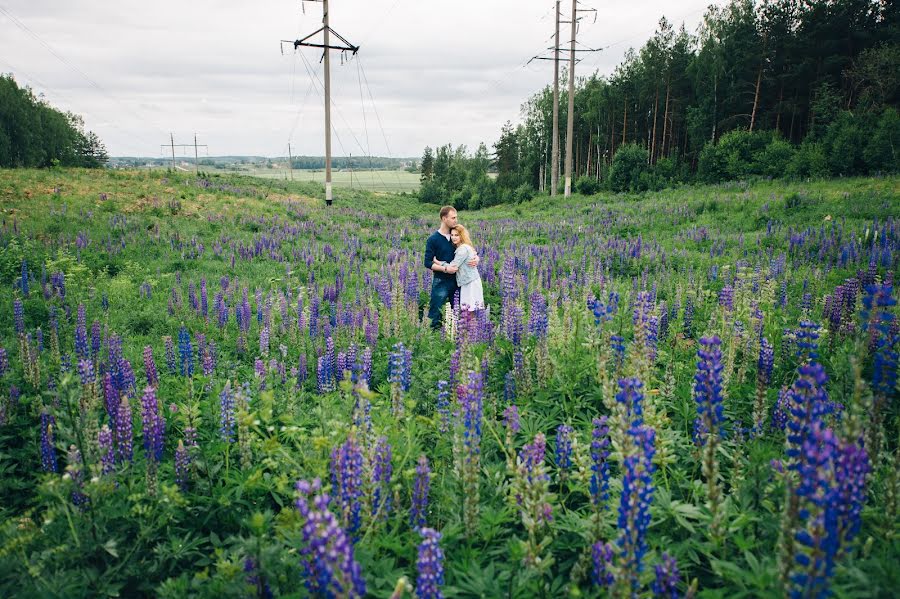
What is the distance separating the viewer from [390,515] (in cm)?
370

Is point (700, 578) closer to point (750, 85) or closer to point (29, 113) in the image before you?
point (750, 85)

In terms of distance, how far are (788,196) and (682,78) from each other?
3955 centimetres

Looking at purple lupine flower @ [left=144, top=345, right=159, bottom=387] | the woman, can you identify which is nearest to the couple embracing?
the woman

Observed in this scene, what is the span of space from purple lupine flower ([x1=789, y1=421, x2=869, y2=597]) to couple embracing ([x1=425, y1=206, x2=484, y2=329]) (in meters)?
6.47

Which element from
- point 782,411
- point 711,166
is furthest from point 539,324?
point 711,166

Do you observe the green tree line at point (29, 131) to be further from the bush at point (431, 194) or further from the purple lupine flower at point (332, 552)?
the purple lupine flower at point (332, 552)

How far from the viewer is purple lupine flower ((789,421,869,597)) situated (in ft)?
6.64

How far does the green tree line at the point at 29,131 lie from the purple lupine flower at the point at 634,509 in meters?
68.6

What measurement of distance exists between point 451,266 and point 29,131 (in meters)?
80.5

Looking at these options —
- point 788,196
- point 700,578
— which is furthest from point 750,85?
point 700,578

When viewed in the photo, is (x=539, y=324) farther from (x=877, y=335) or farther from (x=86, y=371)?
(x=86, y=371)

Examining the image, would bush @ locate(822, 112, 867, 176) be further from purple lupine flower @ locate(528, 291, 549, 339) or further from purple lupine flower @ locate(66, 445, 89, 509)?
purple lupine flower @ locate(66, 445, 89, 509)

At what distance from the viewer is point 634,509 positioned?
238 centimetres

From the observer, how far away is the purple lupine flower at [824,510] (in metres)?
2.02
